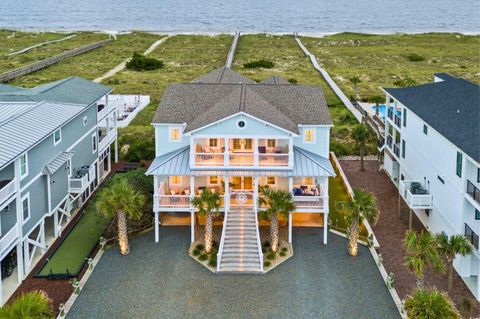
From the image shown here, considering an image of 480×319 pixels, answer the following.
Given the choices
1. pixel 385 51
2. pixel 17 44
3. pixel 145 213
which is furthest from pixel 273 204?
pixel 17 44

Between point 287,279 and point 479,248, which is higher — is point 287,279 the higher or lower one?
the lower one

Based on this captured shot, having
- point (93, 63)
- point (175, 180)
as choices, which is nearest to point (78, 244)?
point (175, 180)

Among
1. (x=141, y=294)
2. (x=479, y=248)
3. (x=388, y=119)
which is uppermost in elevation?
(x=388, y=119)

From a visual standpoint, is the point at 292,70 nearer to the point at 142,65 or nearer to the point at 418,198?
the point at 142,65

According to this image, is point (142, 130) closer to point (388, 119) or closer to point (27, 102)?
point (27, 102)

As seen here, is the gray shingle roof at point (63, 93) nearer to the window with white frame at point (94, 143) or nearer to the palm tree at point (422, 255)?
the window with white frame at point (94, 143)

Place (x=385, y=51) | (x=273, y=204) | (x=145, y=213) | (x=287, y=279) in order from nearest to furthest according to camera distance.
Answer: (x=287, y=279) < (x=273, y=204) < (x=145, y=213) < (x=385, y=51)
